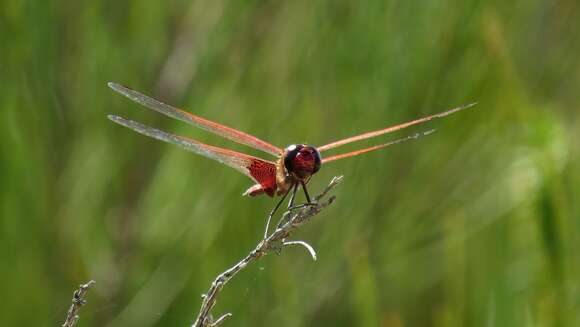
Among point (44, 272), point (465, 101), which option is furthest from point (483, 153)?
point (44, 272)

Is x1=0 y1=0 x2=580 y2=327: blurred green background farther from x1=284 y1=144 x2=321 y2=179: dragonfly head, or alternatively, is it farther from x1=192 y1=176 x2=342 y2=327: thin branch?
x1=192 y1=176 x2=342 y2=327: thin branch

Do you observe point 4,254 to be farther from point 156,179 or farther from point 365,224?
point 365,224

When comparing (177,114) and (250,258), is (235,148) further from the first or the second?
(250,258)

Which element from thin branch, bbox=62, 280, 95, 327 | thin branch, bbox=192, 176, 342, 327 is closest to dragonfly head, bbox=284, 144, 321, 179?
thin branch, bbox=192, 176, 342, 327

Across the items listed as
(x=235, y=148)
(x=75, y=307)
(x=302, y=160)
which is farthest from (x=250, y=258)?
(x=235, y=148)

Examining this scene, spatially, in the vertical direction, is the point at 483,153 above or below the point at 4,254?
above
